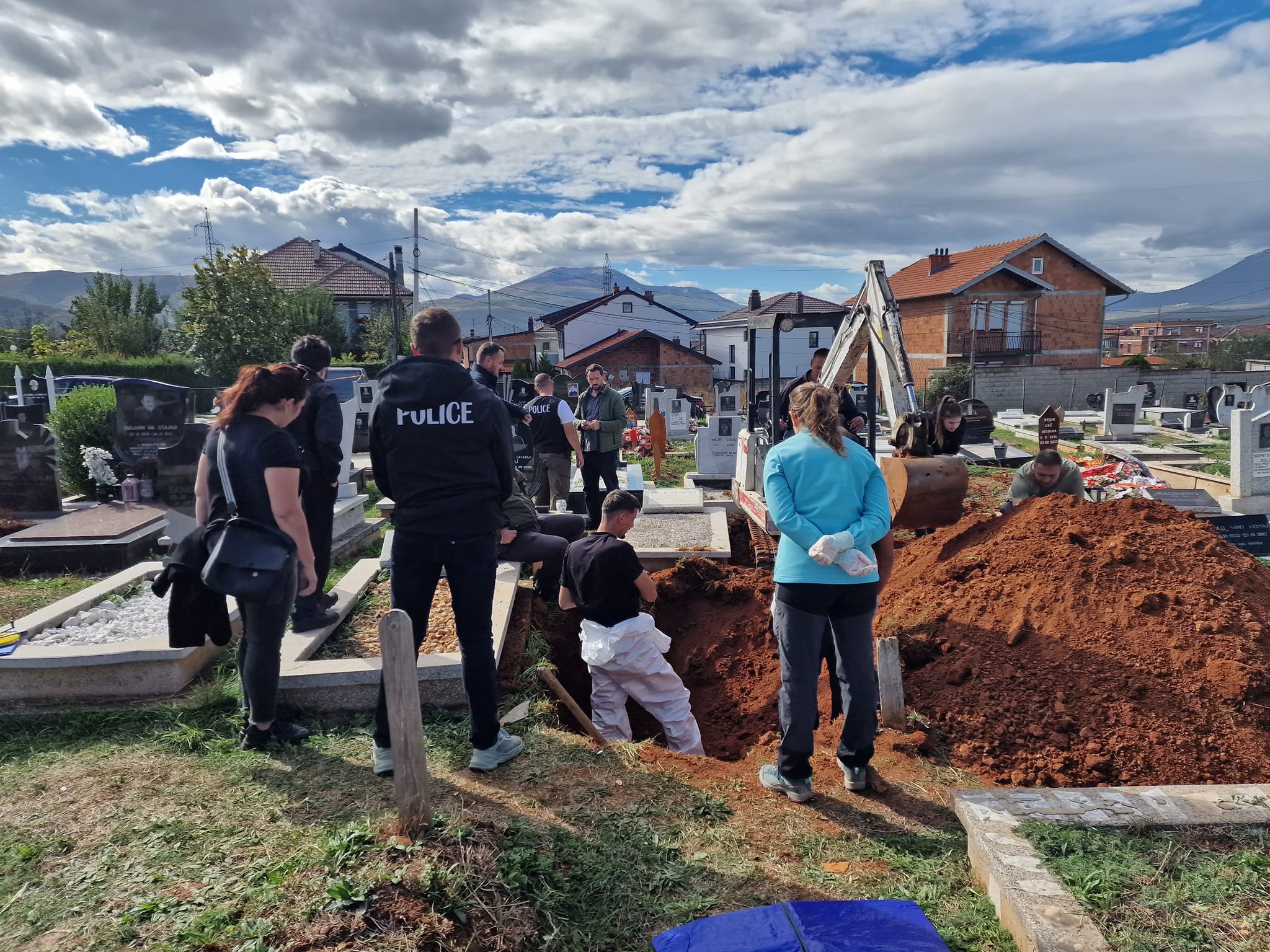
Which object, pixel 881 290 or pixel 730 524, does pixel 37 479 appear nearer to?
pixel 730 524

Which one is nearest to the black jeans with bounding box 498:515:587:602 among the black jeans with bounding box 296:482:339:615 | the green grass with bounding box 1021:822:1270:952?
the black jeans with bounding box 296:482:339:615

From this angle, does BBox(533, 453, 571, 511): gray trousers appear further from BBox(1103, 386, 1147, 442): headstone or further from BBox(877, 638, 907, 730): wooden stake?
BBox(1103, 386, 1147, 442): headstone

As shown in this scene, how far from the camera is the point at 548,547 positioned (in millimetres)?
5430

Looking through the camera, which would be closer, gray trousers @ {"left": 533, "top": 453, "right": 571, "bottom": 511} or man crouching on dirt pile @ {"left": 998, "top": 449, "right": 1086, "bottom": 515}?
man crouching on dirt pile @ {"left": 998, "top": 449, "right": 1086, "bottom": 515}

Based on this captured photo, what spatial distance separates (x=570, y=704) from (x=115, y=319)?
36.5 meters

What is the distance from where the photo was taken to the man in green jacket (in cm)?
821

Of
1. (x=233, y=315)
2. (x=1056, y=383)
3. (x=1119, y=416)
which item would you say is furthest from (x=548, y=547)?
(x=1056, y=383)

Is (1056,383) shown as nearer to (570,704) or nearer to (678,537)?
(678,537)

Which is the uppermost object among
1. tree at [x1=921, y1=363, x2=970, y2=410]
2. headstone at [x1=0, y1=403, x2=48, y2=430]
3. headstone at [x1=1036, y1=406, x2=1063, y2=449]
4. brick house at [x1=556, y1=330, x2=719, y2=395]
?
brick house at [x1=556, y1=330, x2=719, y2=395]

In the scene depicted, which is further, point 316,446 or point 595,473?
point 595,473

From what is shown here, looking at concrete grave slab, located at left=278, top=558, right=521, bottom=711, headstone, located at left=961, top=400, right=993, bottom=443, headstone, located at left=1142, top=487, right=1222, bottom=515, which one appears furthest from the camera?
headstone, located at left=961, top=400, right=993, bottom=443

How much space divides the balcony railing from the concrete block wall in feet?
18.9

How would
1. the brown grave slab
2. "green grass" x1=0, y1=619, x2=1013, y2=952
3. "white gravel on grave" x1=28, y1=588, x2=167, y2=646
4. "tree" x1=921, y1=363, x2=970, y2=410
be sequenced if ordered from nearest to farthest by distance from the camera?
1. "green grass" x1=0, y1=619, x2=1013, y2=952
2. "white gravel on grave" x1=28, y1=588, x2=167, y2=646
3. the brown grave slab
4. "tree" x1=921, y1=363, x2=970, y2=410

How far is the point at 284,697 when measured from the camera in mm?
3938
